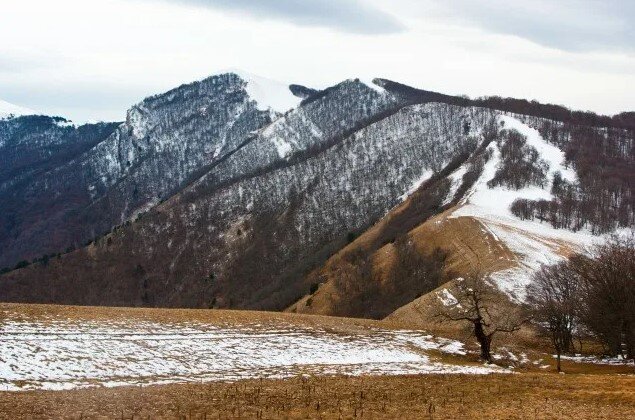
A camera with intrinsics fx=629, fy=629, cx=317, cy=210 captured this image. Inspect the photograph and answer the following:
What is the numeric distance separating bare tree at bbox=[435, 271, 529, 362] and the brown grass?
38.1 ft

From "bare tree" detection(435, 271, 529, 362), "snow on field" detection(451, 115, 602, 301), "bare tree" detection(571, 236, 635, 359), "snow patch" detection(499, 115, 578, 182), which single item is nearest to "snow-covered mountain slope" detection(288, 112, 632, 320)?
"snow on field" detection(451, 115, 602, 301)

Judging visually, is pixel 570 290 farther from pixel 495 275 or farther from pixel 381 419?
pixel 381 419

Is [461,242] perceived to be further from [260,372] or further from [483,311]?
[260,372]

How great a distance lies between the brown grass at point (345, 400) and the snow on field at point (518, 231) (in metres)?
37.9

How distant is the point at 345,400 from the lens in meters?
28.3

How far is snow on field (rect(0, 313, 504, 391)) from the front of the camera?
3381 cm

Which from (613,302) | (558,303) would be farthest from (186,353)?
(613,302)

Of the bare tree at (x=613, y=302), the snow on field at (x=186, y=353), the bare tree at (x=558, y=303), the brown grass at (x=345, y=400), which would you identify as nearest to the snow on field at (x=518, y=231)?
the bare tree at (x=558, y=303)

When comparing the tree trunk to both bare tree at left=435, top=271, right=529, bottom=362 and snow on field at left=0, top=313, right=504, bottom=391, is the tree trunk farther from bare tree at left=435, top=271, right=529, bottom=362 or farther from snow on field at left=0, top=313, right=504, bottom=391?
snow on field at left=0, top=313, right=504, bottom=391

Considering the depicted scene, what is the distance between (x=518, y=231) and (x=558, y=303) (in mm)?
52010

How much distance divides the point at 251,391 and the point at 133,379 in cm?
735

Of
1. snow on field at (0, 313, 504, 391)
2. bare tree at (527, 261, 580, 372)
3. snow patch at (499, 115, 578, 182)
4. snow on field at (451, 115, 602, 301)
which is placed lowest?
snow on field at (0, 313, 504, 391)

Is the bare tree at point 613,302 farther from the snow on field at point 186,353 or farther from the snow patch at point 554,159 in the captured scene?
the snow patch at point 554,159

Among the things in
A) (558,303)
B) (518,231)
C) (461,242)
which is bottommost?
(558,303)
